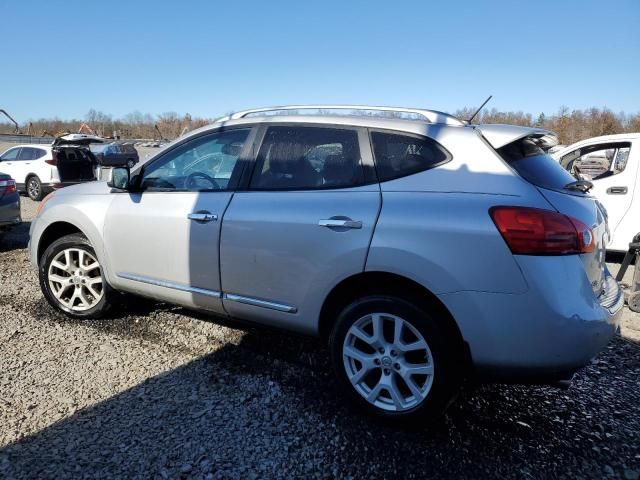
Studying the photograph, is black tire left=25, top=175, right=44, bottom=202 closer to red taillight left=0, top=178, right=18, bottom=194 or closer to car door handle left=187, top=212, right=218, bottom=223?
red taillight left=0, top=178, right=18, bottom=194

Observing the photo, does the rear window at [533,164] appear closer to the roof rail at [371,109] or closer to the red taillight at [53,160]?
the roof rail at [371,109]

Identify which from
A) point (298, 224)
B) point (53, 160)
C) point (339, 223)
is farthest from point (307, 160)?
point (53, 160)

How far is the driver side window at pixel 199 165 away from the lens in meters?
3.21

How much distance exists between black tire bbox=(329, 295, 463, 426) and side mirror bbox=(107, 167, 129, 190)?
6.78 feet

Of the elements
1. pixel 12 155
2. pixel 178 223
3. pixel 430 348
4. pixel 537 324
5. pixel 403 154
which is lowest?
pixel 430 348

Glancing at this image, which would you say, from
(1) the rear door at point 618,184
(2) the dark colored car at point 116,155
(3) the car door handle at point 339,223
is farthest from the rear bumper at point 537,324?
(2) the dark colored car at point 116,155

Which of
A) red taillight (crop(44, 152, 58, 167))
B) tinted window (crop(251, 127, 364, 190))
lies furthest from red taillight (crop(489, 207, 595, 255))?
red taillight (crop(44, 152, 58, 167))

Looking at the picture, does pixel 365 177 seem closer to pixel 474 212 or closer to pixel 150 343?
pixel 474 212

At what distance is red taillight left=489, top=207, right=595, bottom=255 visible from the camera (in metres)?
2.16

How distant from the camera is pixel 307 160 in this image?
289 centimetres

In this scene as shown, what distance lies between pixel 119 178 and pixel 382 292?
2302 millimetres

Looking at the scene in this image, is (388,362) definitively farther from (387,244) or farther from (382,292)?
(387,244)

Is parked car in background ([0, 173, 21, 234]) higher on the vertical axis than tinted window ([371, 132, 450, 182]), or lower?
lower

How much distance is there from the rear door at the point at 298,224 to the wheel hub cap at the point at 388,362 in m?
0.31
